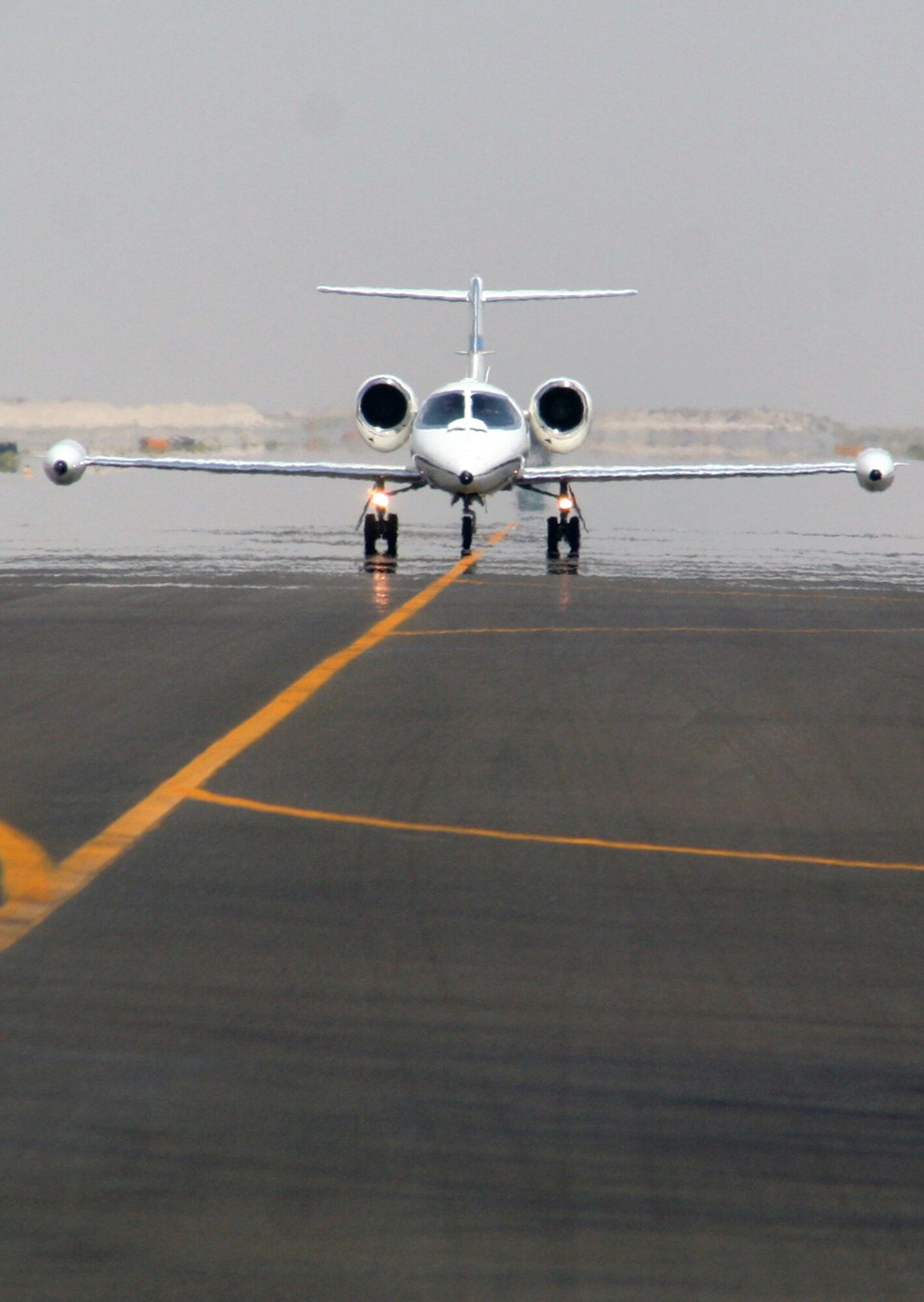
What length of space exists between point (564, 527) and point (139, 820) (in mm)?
20696

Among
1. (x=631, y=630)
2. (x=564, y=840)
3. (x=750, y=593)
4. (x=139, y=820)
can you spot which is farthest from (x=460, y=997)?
(x=750, y=593)

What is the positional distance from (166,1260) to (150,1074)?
1.11 metres

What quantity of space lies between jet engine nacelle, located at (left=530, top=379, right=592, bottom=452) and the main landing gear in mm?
4198

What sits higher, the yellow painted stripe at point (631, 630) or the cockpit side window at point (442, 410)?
the cockpit side window at point (442, 410)

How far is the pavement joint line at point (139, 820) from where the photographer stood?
6.06 metres

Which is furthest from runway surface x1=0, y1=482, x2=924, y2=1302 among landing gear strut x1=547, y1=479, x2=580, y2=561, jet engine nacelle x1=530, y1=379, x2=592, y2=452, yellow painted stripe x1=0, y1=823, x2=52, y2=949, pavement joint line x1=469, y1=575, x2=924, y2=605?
jet engine nacelle x1=530, y1=379, x2=592, y2=452

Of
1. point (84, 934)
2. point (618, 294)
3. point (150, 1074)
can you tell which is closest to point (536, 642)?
point (84, 934)

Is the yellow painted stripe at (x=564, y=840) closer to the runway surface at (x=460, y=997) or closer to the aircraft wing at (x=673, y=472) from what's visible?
the runway surface at (x=460, y=997)

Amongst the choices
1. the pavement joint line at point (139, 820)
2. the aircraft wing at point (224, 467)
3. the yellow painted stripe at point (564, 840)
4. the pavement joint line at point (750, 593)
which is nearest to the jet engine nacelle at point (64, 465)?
the aircraft wing at point (224, 467)

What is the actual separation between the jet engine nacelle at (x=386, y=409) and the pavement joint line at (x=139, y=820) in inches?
628

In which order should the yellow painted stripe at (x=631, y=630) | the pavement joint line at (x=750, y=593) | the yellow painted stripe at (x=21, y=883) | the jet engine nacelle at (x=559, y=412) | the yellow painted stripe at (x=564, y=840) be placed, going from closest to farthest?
1. the yellow painted stripe at (x=21, y=883)
2. the yellow painted stripe at (x=564, y=840)
3. the yellow painted stripe at (x=631, y=630)
4. the pavement joint line at (x=750, y=593)
5. the jet engine nacelle at (x=559, y=412)

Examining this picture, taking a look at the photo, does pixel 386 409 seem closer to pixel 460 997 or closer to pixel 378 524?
pixel 378 524

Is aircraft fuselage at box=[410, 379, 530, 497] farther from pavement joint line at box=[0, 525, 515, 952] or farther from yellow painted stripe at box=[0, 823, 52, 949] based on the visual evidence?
yellow painted stripe at box=[0, 823, 52, 949]

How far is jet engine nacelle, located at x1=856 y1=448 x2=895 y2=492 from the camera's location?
95.5ft
